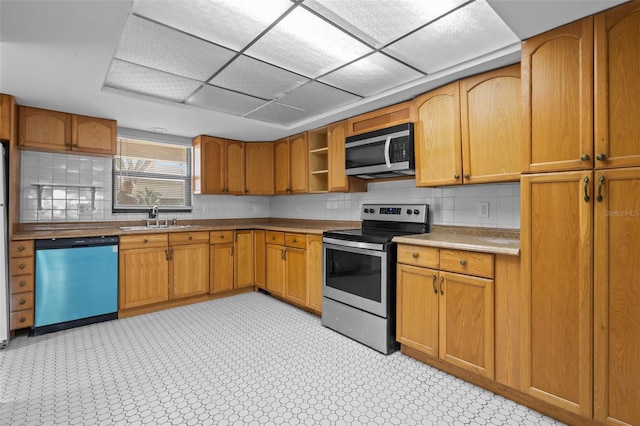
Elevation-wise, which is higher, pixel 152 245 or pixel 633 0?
pixel 633 0

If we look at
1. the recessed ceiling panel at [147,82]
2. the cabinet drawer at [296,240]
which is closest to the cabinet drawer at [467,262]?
Answer: the cabinet drawer at [296,240]

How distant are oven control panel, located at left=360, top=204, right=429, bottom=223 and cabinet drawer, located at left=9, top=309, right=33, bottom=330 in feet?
10.7

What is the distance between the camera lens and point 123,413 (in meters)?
1.75

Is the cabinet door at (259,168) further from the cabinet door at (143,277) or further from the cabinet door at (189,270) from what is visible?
the cabinet door at (143,277)

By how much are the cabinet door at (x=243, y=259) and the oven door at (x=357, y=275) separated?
153cm

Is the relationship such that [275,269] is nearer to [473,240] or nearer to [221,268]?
[221,268]

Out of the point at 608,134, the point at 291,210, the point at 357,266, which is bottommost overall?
the point at 357,266

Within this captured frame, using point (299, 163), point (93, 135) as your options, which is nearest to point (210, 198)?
point (299, 163)

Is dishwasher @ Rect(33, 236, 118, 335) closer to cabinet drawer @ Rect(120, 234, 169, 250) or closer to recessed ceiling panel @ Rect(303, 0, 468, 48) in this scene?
cabinet drawer @ Rect(120, 234, 169, 250)

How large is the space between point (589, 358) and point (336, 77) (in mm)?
2373

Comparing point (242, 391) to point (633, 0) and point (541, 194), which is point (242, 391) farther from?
point (633, 0)

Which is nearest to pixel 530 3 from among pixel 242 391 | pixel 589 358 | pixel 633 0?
pixel 633 0

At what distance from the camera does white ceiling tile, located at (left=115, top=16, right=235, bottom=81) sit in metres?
1.85

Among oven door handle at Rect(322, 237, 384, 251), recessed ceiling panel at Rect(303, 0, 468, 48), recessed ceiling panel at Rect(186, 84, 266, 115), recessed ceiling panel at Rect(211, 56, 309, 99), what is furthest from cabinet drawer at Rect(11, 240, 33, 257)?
recessed ceiling panel at Rect(303, 0, 468, 48)
